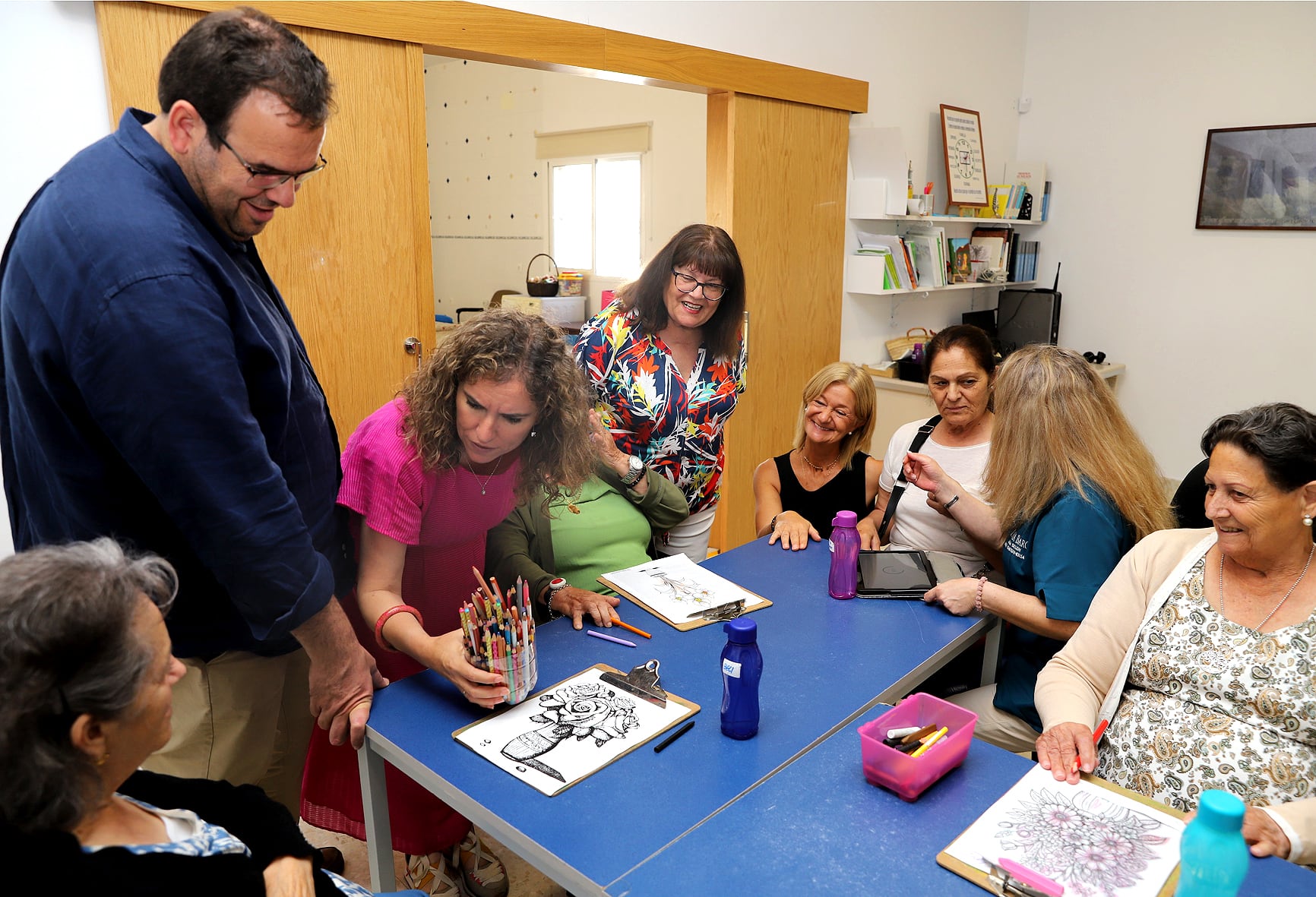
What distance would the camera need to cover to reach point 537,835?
3.96ft

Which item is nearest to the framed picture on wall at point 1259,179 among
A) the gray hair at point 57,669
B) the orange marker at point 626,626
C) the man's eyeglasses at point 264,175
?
the orange marker at point 626,626

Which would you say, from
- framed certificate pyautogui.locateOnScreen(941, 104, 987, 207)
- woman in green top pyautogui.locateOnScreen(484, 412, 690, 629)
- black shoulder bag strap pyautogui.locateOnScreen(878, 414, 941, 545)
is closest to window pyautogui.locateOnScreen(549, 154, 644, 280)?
framed certificate pyautogui.locateOnScreen(941, 104, 987, 207)

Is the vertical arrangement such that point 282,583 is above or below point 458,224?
below

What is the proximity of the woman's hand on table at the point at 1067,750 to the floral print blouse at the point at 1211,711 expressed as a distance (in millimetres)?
114

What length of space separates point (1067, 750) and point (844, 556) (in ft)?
2.21

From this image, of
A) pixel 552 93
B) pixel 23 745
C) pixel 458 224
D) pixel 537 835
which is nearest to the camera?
pixel 23 745

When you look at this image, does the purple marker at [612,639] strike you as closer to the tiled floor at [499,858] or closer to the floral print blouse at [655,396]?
the tiled floor at [499,858]

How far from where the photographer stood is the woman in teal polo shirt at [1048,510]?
187 cm

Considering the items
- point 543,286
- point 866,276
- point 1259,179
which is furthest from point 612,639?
point 1259,179

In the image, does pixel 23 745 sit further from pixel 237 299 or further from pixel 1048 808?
pixel 1048 808

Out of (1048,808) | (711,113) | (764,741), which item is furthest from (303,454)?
(711,113)

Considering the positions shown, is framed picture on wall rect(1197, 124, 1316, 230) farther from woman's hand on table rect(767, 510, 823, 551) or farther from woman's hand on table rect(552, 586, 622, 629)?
woman's hand on table rect(552, 586, 622, 629)

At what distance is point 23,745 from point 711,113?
370cm

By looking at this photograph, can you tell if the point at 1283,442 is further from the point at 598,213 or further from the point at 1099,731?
the point at 598,213
